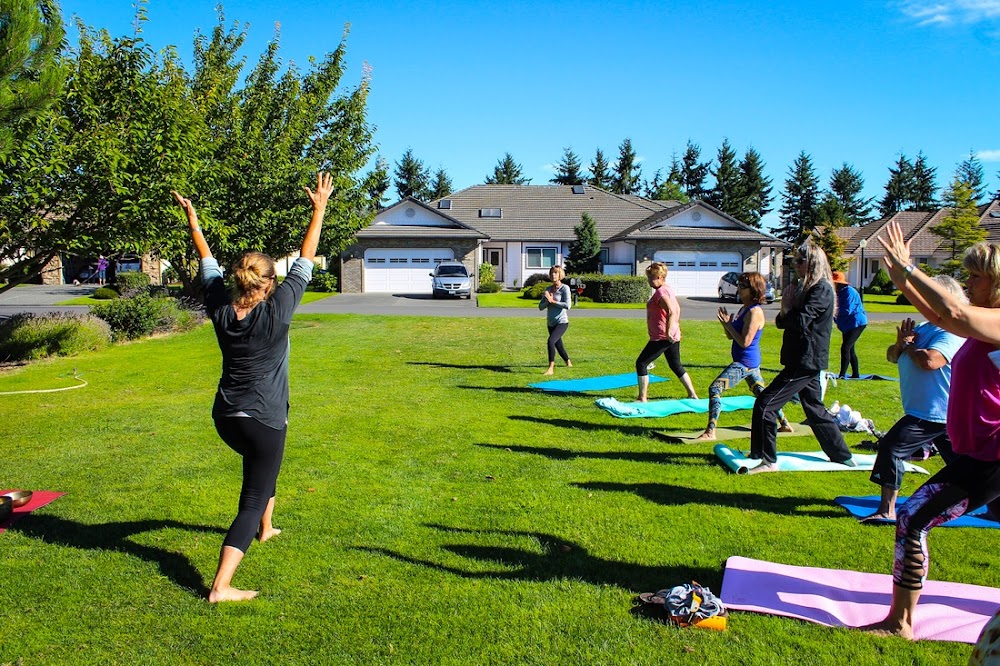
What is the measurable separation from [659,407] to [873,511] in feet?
13.1

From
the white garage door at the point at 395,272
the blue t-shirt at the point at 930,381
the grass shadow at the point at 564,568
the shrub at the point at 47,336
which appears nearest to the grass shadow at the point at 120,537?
the grass shadow at the point at 564,568

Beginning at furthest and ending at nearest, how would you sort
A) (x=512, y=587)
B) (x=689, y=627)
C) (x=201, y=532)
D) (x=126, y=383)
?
1. (x=126, y=383)
2. (x=201, y=532)
3. (x=512, y=587)
4. (x=689, y=627)

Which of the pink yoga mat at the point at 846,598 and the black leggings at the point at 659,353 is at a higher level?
the black leggings at the point at 659,353

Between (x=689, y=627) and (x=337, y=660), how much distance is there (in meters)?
1.74

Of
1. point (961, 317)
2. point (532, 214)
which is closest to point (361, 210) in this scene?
point (961, 317)

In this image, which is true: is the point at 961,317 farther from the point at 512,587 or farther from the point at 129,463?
the point at 129,463

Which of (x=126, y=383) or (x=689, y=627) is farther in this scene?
(x=126, y=383)

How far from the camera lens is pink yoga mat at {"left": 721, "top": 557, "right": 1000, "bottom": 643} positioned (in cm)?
383

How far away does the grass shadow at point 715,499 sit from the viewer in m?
5.62

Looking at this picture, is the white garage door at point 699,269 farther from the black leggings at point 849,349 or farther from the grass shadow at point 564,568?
the grass shadow at point 564,568

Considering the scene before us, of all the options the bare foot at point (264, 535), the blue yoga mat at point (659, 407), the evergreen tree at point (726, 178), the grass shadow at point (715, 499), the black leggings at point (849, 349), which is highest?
the evergreen tree at point (726, 178)

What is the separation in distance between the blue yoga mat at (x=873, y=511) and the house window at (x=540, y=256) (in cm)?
3885

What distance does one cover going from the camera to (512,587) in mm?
4309

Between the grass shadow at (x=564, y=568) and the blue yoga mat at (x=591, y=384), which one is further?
the blue yoga mat at (x=591, y=384)
